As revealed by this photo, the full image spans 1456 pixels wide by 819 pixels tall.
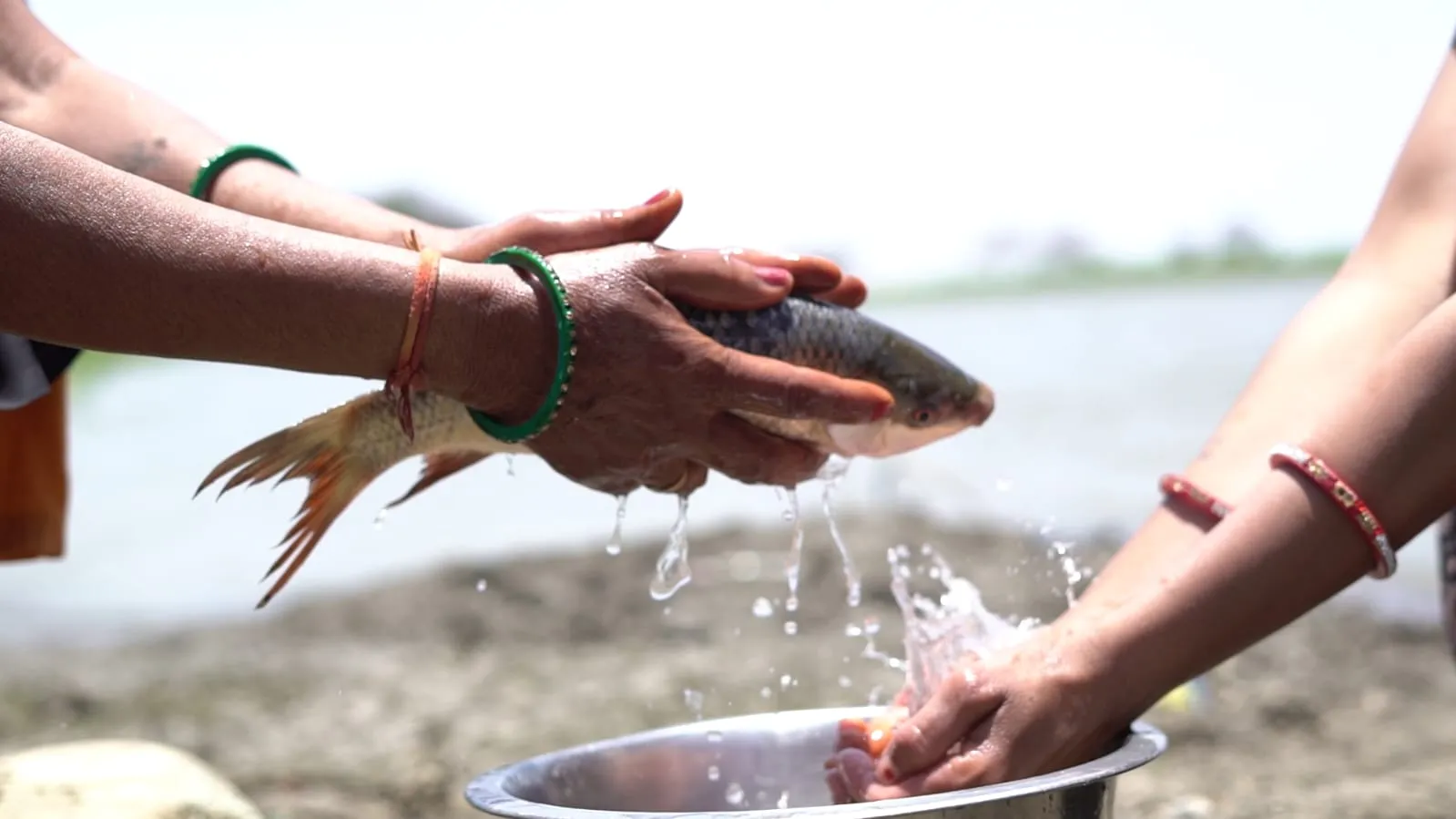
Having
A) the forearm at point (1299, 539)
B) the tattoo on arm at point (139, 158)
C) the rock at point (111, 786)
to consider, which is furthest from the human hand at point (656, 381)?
the rock at point (111, 786)

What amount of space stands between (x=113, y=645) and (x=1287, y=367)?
26.4 ft

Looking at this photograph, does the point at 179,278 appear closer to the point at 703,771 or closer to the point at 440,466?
the point at 440,466

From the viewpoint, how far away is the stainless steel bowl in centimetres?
220

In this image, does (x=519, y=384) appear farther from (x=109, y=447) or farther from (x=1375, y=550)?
(x=109, y=447)

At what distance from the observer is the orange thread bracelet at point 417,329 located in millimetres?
2160

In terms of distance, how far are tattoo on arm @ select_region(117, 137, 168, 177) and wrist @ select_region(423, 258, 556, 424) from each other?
916mm

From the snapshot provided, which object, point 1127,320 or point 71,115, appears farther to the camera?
point 1127,320

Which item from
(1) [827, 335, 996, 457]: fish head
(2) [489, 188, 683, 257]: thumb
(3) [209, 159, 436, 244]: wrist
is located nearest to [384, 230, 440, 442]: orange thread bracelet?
(2) [489, 188, 683, 257]: thumb

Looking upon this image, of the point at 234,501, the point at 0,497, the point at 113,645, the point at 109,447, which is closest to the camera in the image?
the point at 0,497

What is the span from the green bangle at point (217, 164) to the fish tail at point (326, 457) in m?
0.64

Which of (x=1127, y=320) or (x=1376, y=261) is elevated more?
(x=1376, y=261)

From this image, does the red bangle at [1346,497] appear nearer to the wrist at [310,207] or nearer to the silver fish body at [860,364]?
the silver fish body at [860,364]

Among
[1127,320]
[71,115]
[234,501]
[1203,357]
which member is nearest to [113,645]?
[234,501]

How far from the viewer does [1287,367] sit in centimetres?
289
